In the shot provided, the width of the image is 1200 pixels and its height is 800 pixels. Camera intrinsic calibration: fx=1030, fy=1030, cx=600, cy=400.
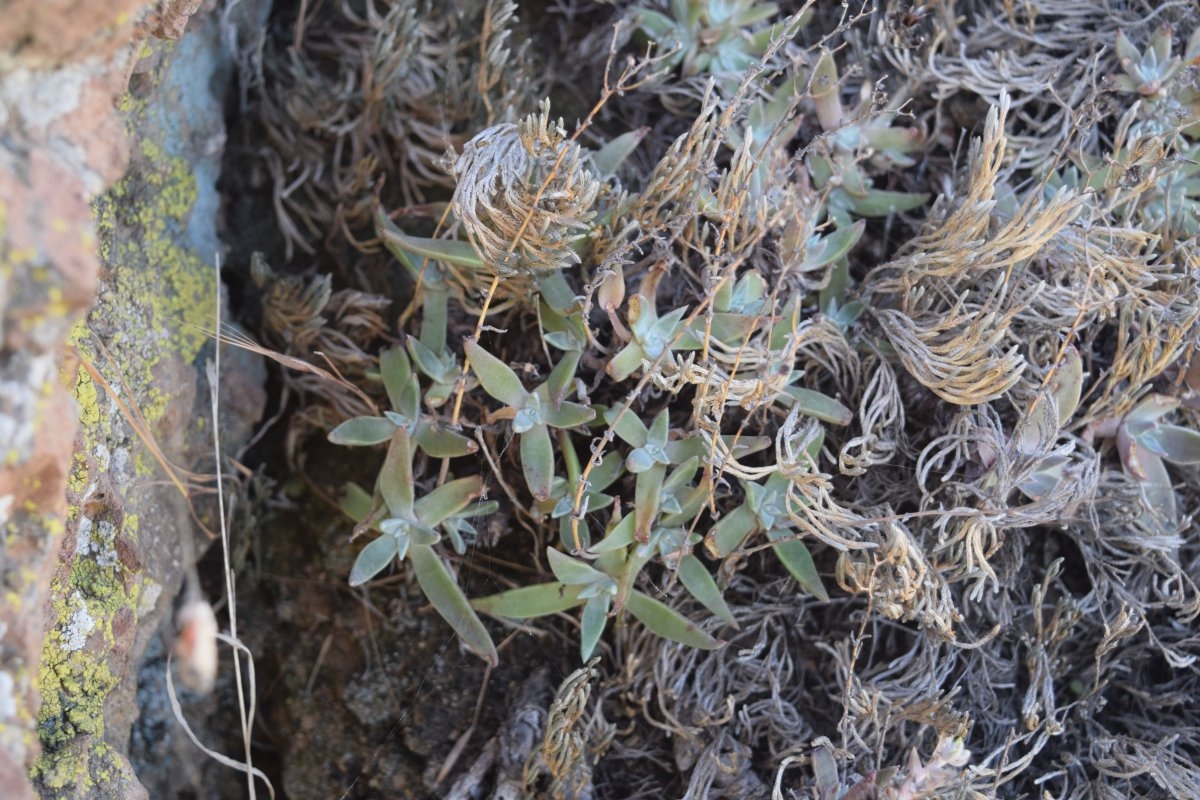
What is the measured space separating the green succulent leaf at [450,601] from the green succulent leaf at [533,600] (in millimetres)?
41

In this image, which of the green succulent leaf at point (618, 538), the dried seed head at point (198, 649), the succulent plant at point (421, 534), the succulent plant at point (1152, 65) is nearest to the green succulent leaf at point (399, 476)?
the succulent plant at point (421, 534)

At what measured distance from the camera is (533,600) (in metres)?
1.70

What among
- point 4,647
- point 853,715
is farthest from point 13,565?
point 853,715

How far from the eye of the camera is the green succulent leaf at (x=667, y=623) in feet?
5.38

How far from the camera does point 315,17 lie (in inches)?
82.0

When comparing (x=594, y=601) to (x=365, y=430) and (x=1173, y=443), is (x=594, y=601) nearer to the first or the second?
(x=365, y=430)

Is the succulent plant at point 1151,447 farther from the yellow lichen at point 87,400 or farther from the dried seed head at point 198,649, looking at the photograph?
the yellow lichen at point 87,400

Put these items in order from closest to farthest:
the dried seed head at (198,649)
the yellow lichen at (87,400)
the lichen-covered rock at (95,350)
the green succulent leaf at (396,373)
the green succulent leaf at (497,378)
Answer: the lichen-covered rock at (95,350) < the dried seed head at (198,649) < the yellow lichen at (87,400) < the green succulent leaf at (497,378) < the green succulent leaf at (396,373)

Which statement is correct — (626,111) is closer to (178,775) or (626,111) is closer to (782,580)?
(782,580)

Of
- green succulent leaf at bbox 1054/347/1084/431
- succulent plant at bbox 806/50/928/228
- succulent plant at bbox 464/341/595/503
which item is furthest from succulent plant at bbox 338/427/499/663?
green succulent leaf at bbox 1054/347/1084/431

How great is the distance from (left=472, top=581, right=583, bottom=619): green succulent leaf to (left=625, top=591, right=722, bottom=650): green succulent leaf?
0.32 feet

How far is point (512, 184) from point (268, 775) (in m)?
1.18

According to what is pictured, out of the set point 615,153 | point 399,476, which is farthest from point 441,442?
point 615,153

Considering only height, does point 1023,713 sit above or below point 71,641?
below
